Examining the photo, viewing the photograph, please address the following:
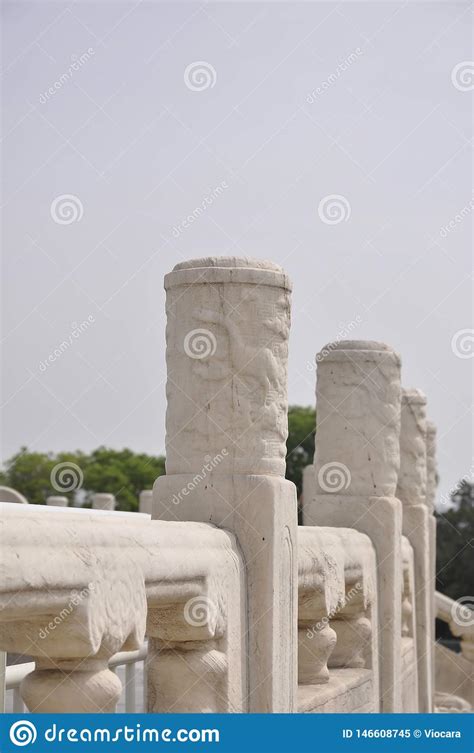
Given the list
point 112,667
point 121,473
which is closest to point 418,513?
point 112,667

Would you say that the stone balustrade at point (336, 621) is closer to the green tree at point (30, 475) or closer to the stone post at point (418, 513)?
the stone post at point (418, 513)

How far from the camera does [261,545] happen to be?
5.45 metres

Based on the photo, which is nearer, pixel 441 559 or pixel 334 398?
pixel 334 398

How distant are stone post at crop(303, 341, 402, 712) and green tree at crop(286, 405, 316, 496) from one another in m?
24.1

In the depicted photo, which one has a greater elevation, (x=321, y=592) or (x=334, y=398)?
(x=334, y=398)

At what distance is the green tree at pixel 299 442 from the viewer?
3516cm

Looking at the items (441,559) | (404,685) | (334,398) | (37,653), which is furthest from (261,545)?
(441,559)

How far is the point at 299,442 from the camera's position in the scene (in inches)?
1497

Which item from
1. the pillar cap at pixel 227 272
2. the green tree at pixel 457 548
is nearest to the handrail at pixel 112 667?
the pillar cap at pixel 227 272

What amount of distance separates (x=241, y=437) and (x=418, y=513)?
6156 millimetres

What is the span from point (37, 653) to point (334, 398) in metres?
4.63

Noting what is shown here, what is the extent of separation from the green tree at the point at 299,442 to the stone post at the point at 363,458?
79.1 ft

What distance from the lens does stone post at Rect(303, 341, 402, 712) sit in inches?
333
